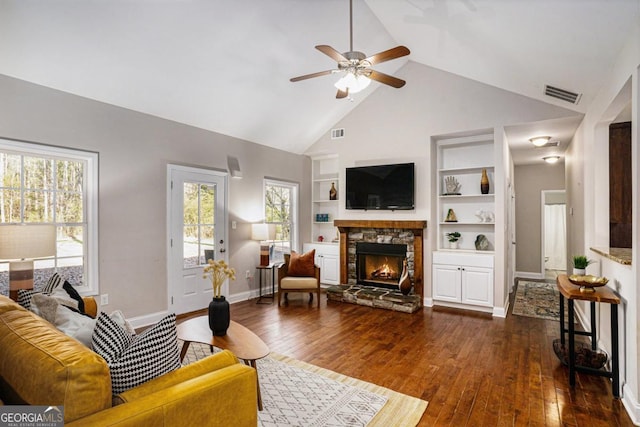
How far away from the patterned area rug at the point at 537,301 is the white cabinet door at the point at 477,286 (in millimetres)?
540

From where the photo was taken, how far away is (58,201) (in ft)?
12.0

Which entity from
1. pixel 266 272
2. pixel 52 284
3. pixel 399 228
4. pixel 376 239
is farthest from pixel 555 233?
pixel 52 284

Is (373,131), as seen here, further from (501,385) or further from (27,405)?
(27,405)

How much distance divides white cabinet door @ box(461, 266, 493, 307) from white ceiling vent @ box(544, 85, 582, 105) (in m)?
2.36

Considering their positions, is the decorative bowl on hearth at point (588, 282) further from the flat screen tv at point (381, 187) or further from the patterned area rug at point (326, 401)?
the flat screen tv at point (381, 187)

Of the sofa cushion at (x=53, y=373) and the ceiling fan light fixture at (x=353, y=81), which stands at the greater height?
the ceiling fan light fixture at (x=353, y=81)

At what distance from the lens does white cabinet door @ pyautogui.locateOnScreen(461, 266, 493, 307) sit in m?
4.83

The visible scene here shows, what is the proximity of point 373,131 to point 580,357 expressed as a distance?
421cm

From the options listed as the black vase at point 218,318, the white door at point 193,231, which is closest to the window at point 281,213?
the white door at point 193,231

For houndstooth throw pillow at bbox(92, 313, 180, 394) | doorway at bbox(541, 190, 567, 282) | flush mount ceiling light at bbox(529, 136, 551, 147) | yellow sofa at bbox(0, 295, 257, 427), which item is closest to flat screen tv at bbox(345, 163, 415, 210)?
flush mount ceiling light at bbox(529, 136, 551, 147)

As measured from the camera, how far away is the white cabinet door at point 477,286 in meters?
4.83

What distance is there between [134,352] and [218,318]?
4.18ft

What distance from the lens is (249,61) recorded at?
4.29 metres

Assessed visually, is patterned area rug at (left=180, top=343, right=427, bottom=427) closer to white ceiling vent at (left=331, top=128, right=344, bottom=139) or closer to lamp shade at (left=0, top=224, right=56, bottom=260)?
lamp shade at (left=0, top=224, right=56, bottom=260)
